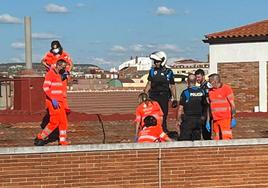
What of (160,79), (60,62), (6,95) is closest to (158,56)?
(160,79)

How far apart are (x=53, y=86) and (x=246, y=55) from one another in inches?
658

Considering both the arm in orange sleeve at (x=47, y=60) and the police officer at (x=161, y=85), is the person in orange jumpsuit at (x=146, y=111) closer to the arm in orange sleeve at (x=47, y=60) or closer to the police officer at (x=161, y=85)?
the police officer at (x=161, y=85)

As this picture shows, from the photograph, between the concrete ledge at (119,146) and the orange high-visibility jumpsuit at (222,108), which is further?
the orange high-visibility jumpsuit at (222,108)

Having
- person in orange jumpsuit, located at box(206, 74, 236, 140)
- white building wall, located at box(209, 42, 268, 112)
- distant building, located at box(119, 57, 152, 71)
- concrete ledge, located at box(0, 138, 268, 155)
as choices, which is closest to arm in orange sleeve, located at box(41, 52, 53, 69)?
concrete ledge, located at box(0, 138, 268, 155)

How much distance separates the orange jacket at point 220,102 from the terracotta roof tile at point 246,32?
15566 millimetres

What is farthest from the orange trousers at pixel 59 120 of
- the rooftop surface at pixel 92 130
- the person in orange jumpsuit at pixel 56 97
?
the rooftop surface at pixel 92 130

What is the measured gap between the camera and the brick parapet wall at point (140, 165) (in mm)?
8086

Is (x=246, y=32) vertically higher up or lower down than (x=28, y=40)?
higher up

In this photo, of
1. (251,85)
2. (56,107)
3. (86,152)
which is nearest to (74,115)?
(56,107)

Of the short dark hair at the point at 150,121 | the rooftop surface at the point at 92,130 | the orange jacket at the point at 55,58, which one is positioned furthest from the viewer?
the rooftop surface at the point at 92,130

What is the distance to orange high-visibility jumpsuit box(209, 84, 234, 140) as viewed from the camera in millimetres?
Answer: 9234

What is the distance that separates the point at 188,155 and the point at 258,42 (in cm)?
1661

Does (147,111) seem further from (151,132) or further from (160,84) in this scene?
Result: (160,84)

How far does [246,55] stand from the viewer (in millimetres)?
24609
